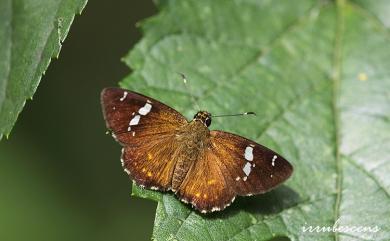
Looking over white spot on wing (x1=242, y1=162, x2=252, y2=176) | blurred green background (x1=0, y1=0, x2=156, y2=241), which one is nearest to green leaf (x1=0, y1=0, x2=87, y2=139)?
white spot on wing (x1=242, y1=162, x2=252, y2=176)

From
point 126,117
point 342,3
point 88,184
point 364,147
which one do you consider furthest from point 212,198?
point 88,184

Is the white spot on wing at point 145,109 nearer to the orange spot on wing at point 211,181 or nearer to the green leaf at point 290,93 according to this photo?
the green leaf at point 290,93

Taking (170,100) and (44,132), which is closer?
(170,100)

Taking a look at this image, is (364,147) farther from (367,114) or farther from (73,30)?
(73,30)

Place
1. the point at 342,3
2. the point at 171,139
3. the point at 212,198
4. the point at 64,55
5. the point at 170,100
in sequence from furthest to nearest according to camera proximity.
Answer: the point at 64,55 → the point at 342,3 → the point at 170,100 → the point at 171,139 → the point at 212,198

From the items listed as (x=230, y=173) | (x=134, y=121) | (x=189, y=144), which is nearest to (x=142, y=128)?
(x=134, y=121)

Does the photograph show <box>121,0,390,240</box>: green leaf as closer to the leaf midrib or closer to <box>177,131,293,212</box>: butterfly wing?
the leaf midrib

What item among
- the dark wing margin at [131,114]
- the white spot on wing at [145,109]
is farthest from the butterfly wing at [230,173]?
the white spot on wing at [145,109]
